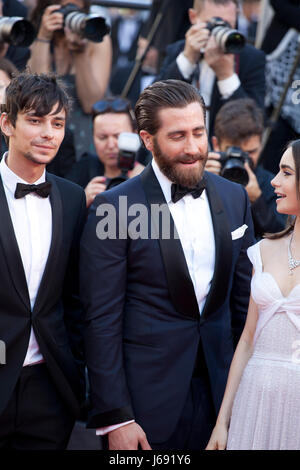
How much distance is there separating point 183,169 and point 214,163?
29.1 inches

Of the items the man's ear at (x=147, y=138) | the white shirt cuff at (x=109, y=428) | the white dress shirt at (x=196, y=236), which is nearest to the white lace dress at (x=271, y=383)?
the white dress shirt at (x=196, y=236)

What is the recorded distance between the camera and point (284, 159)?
257 centimetres

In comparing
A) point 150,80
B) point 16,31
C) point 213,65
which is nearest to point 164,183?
point 213,65

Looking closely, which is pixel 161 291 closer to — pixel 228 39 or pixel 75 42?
pixel 228 39

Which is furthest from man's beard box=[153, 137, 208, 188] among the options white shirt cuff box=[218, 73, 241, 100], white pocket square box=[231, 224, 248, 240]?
white shirt cuff box=[218, 73, 241, 100]

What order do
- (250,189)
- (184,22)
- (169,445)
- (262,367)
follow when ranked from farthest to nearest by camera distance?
1. (184,22)
2. (250,189)
3. (169,445)
4. (262,367)

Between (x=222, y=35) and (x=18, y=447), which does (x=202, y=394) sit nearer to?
(x=18, y=447)

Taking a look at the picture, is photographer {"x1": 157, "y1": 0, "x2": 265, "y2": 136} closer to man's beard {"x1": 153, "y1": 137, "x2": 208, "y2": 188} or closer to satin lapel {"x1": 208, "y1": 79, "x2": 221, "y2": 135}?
satin lapel {"x1": 208, "y1": 79, "x2": 221, "y2": 135}

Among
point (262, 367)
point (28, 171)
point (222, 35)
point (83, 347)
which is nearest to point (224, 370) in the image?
point (262, 367)

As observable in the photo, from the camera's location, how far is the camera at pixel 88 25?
3.83m

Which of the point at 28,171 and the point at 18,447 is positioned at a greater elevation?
the point at 28,171

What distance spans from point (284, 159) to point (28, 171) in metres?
0.89

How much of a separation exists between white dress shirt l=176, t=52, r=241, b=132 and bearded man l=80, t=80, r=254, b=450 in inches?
48.4

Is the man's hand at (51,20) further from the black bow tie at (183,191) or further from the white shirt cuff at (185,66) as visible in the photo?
Result: the black bow tie at (183,191)
